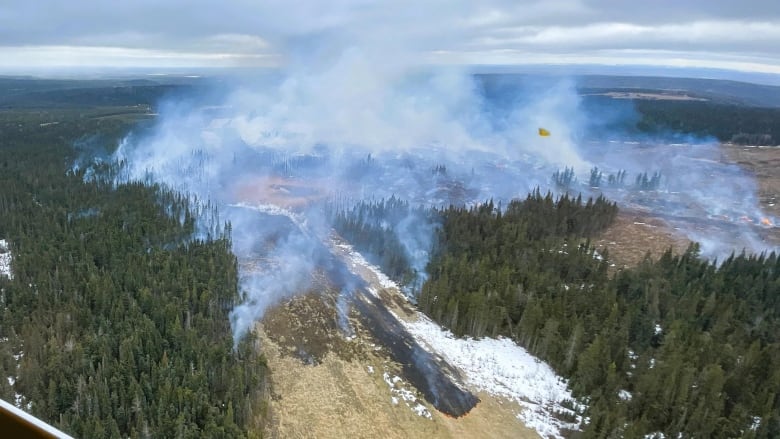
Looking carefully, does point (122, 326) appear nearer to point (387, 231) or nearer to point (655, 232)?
point (387, 231)

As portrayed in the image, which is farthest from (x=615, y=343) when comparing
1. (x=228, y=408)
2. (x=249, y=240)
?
(x=249, y=240)

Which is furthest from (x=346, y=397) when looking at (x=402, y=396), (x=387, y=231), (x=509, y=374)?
(x=387, y=231)

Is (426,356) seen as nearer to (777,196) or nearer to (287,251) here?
(287,251)

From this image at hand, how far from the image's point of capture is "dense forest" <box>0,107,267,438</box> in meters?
39.8

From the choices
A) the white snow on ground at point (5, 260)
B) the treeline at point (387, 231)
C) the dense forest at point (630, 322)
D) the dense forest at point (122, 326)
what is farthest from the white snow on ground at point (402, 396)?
the white snow on ground at point (5, 260)

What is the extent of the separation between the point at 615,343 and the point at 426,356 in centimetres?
2144

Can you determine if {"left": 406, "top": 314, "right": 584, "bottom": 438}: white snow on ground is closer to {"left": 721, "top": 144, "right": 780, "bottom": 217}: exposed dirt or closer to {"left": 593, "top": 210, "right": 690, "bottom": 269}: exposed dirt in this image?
{"left": 593, "top": 210, "right": 690, "bottom": 269}: exposed dirt

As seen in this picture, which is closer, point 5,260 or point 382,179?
point 5,260

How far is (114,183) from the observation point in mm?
118938

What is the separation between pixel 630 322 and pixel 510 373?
632 inches

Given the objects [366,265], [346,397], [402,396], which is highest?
[366,265]

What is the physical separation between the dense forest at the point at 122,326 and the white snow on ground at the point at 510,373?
2217cm

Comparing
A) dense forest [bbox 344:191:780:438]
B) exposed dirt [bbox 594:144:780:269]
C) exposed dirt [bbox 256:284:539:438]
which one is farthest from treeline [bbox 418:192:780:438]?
exposed dirt [bbox 256:284:539:438]

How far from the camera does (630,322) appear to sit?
5703cm
